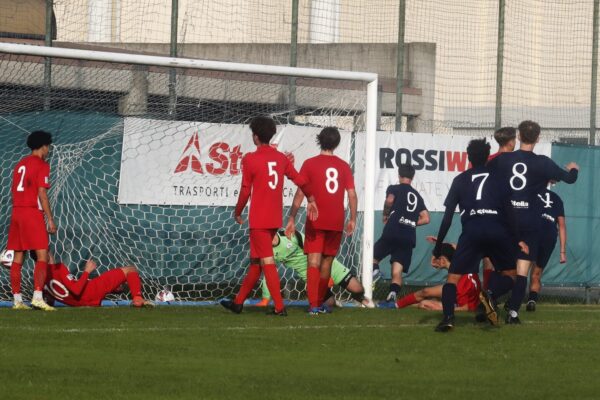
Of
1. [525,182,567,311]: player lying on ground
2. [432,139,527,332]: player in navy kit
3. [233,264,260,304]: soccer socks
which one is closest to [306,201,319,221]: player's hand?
[233,264,260,304]: soccer socks

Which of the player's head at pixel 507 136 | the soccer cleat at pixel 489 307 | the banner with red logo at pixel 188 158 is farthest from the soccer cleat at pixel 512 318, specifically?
the banner with red logo at pixel 188 158

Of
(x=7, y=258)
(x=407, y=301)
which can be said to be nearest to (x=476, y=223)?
(x=407, y=301)

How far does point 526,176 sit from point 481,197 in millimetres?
2228

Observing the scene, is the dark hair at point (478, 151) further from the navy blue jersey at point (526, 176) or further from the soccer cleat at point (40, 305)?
the soccer cleat at point (40, 305)

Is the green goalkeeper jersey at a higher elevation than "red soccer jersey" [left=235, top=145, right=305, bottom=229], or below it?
below

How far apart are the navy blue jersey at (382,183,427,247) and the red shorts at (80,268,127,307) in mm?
4233

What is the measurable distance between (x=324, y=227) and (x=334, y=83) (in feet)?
14.2

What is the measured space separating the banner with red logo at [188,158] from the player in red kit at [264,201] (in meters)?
2.91

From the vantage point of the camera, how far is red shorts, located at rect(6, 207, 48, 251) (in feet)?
46.6

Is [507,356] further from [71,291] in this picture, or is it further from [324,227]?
[71,291]

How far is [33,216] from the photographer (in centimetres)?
1429

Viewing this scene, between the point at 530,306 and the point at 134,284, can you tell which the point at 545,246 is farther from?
the point at 134,284

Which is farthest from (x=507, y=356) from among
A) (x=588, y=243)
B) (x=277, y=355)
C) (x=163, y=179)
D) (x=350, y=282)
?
(x=588, y=243)

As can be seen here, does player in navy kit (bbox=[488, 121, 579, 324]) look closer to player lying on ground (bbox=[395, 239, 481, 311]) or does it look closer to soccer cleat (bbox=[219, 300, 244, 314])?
player lying on ground (bbox=[395, 239, 481, 311])
